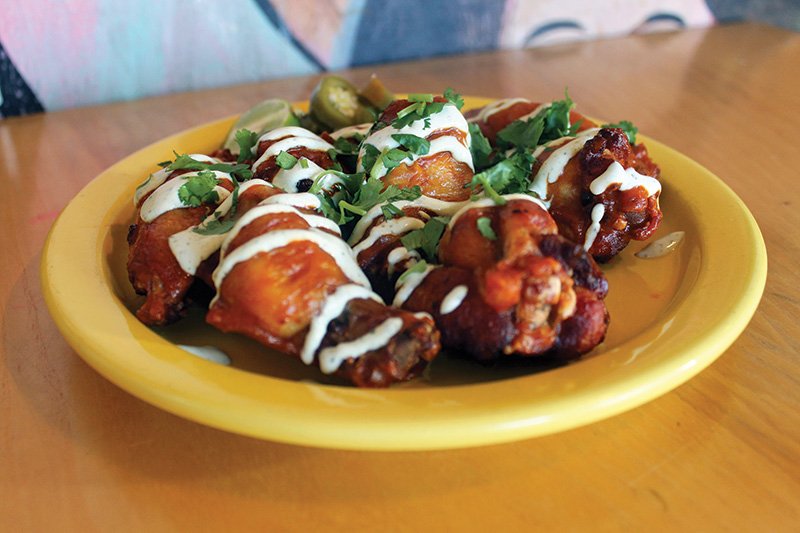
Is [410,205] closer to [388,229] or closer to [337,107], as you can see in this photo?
[388,229]

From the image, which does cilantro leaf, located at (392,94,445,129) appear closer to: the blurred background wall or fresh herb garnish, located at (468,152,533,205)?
fresh herb garnish, located at (468,152,533,205)

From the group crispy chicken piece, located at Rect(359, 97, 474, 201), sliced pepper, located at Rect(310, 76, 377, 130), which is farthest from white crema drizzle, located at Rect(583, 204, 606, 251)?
sliced pepper, located at Rect(310, 76, 377, 130)

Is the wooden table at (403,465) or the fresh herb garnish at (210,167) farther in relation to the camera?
the fresh herb garnish at (210,167)

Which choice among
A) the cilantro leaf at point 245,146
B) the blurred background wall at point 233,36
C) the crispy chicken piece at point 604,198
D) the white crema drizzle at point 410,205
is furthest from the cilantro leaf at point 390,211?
the blurred background wall at point 233,36

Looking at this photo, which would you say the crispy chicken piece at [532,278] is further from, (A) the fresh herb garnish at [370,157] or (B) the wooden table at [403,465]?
(A) the fresh herb garnish at [370,157]

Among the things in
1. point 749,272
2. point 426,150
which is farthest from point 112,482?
point 749,272

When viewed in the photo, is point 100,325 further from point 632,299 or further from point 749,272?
point 749,272
